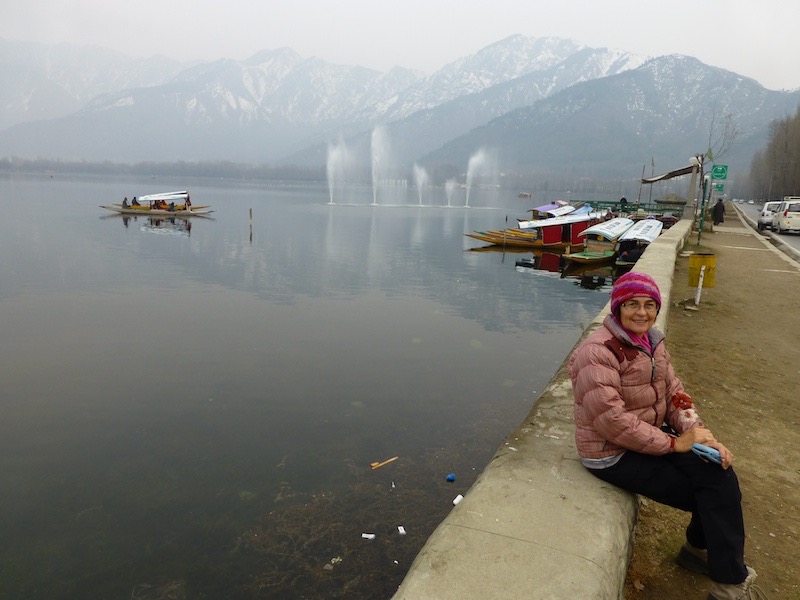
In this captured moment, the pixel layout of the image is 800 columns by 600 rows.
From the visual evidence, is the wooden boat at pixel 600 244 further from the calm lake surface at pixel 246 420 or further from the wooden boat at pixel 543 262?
the calm lake surface at pixel 246 420

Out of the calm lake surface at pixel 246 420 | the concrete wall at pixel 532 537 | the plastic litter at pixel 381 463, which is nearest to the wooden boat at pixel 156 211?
the calm lake surface at pixel 246 420

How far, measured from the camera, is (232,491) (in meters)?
8.48

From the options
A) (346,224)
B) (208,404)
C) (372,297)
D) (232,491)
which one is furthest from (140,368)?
(346,224)

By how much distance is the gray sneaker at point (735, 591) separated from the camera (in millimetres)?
3791

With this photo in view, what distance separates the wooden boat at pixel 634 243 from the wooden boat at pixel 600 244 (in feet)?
2.52

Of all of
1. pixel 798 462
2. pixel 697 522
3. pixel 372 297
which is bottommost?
pixel 372 297

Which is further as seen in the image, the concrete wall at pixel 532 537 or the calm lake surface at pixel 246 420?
the calm lake surface at pixel 246 420

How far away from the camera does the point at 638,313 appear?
4.28m

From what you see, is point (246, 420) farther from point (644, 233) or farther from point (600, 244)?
point (600, 244)

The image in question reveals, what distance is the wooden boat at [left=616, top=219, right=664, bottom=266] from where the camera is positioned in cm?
3016

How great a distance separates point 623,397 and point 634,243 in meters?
29.4

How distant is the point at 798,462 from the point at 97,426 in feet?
36.7

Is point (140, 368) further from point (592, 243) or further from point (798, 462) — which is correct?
point (592, 243)

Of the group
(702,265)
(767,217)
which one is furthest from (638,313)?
(767,217)
